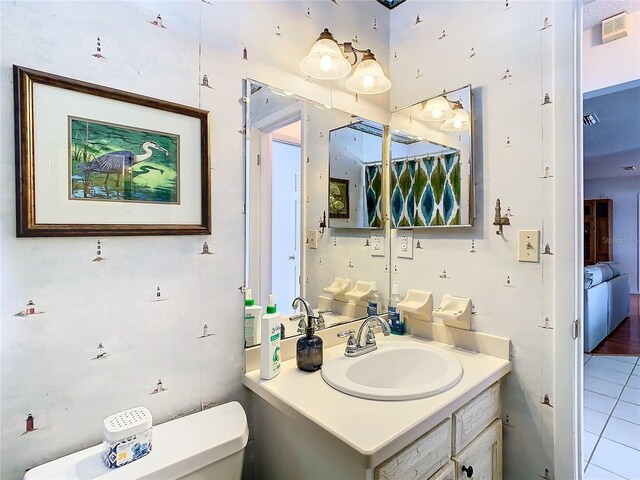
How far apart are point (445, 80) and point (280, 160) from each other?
2.71ft

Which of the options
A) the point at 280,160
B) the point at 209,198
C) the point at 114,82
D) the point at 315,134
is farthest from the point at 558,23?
the point at 114,82

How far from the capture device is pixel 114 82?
0.90 m

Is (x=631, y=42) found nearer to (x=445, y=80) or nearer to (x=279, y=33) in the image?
(x=445, y=80)

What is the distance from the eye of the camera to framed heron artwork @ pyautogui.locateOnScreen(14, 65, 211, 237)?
785 millimetres

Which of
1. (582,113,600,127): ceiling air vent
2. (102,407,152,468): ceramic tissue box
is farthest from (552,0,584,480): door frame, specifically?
(582,113,600,127): ceiling air vent

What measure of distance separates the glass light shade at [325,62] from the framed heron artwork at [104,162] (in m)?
0.47

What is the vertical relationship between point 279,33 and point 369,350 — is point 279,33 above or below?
above

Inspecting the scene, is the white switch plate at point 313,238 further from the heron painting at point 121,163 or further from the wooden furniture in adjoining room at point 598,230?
the wooden furniture in adjoining room at point 598,230

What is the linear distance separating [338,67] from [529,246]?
3.22 ft

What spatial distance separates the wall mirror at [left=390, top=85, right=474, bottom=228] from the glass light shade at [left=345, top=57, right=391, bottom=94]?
0.76 ft

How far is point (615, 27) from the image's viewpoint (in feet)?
Result: 5.77

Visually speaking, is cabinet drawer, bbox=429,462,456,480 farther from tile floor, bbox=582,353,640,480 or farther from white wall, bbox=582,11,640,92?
white wall, bbox=582,11,640,92

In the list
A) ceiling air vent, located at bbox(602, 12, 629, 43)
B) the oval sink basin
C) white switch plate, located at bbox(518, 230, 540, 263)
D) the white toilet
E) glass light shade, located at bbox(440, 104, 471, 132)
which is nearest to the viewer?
the white toilet

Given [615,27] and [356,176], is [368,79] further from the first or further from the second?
[615,27]
